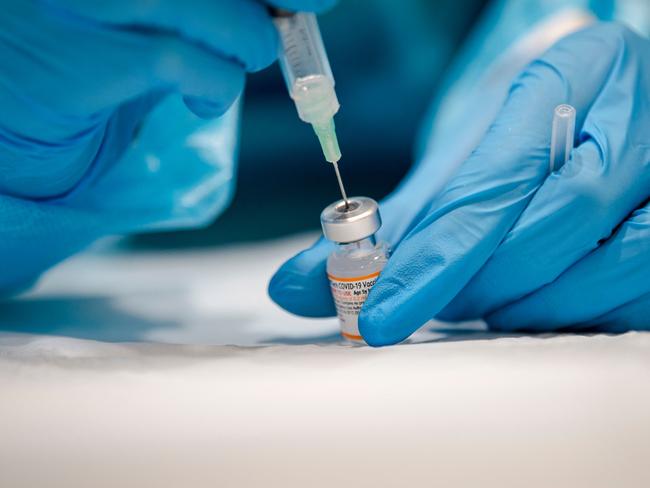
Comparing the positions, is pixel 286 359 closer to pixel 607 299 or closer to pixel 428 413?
pixel 428 413

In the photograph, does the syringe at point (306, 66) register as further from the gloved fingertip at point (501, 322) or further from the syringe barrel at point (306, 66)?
the gloved fingertip at point (501, 322)

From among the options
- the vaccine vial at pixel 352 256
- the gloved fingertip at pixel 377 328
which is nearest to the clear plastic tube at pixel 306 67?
the vaccine vial at pixel 352 256

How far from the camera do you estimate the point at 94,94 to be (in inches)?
29.2

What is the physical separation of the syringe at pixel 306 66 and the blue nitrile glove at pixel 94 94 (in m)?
0.02

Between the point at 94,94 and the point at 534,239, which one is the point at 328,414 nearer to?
the point at 534,239

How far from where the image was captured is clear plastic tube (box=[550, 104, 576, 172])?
0.75 m

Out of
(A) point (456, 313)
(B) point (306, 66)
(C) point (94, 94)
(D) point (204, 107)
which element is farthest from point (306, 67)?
(A) point (456, 313)

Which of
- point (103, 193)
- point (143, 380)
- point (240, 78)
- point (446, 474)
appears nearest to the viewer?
point (446, 474)

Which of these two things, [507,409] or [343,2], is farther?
[343,2]

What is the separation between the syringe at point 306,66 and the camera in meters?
0.73

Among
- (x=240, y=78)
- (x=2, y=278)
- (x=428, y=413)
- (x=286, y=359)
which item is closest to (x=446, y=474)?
(x=428, y=413)

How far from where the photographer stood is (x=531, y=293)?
30.4 inches

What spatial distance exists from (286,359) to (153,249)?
0.67m

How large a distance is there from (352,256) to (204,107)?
232mm
